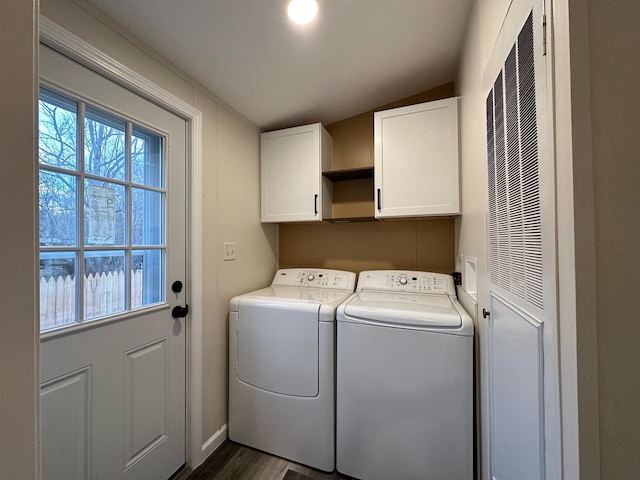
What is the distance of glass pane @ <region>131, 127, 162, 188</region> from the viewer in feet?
4.19

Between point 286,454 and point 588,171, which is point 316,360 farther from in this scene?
point 588,171

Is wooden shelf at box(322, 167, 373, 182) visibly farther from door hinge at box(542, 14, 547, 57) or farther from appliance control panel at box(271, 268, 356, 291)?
door hinge at box(542, 14, 547, 57)

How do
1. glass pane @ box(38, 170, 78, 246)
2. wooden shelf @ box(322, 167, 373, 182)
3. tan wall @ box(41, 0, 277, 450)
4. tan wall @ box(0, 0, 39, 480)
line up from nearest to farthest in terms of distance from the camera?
tan wall @ box(0, 0, 39, 480) → glass pane @ box(38, 170, 78, 246) → tan wall @ box(41, 0, 277, 450) → wooden shelf @ box(322, 167, 373, 182)

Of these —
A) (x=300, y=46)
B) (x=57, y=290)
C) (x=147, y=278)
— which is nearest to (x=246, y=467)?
(x=147, y=278)

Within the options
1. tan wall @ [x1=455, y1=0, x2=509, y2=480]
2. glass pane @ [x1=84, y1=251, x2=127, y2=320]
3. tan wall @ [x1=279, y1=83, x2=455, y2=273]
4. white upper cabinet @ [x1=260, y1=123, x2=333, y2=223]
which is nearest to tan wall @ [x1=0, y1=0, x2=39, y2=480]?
glass pane @ [x1=84, y1=251, x2=127, y2=320]

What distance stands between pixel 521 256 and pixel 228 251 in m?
1.62

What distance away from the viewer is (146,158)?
4.39ft

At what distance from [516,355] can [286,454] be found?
1508mm

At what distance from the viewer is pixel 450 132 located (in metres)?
1.62

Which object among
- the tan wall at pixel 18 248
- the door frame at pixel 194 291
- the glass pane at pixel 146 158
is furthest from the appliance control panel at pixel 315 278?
the tan wall at pixel 18 248

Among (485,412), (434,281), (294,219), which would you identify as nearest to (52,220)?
(294,219)

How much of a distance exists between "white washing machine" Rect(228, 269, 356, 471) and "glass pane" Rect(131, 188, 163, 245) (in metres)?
0.65

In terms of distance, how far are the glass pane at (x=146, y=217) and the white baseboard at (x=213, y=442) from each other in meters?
1.29

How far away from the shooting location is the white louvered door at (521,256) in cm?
55
